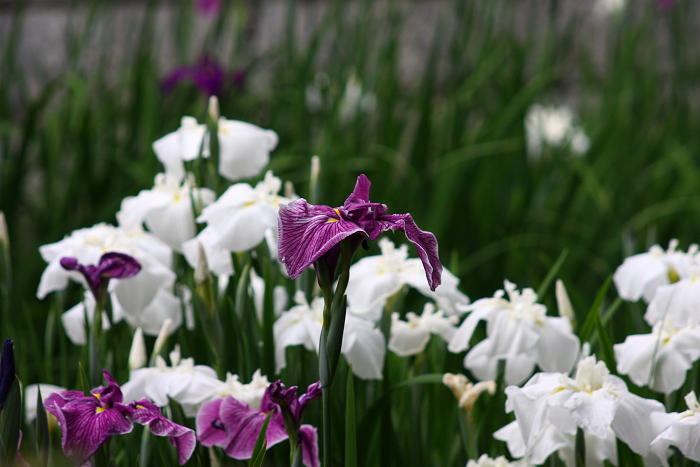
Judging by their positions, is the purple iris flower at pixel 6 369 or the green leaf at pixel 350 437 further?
the green leaf at pixel 350 437

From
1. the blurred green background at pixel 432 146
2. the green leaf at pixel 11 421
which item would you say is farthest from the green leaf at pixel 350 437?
the blurred green background at pixel 432 146

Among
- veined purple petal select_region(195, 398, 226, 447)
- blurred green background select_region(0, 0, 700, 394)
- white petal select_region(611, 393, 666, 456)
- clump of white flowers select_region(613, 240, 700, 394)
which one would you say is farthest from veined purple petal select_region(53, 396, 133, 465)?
blurred green background select_region(0, 0, 700, 394)

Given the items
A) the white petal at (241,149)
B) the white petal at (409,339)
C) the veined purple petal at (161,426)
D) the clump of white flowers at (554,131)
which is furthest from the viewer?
the clump of white flowers at (554,131)

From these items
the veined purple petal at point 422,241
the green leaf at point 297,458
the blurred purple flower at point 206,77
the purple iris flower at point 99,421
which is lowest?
the green leaf at point 297,458

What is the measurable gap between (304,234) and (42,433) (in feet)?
1.30

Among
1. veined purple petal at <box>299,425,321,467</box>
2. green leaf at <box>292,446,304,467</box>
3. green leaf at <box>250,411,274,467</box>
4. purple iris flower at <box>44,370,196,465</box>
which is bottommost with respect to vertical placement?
veined purple petal at <box>299,425,321,467</box>

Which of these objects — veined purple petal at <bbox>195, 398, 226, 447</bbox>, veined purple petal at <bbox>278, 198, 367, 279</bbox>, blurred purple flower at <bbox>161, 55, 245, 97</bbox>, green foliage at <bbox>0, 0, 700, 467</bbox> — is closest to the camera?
veined purple petal at <bbox>278, 198, 367, 279</bbox>

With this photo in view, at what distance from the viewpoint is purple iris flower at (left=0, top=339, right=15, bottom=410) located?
58cm

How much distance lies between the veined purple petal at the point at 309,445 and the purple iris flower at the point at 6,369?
343 mm

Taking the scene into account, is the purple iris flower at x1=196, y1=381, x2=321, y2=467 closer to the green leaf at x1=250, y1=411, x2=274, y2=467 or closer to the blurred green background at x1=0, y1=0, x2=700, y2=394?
the green leaf at x1=250, y1=411, x2=274, y2=467

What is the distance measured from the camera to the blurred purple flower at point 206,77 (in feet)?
7.60

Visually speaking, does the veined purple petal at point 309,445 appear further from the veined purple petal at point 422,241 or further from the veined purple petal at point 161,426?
the veined purple petal at point 422,241

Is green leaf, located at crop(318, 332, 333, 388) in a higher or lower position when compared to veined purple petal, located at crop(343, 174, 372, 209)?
lower

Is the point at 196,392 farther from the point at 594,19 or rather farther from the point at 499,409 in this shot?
the point at 594,19
